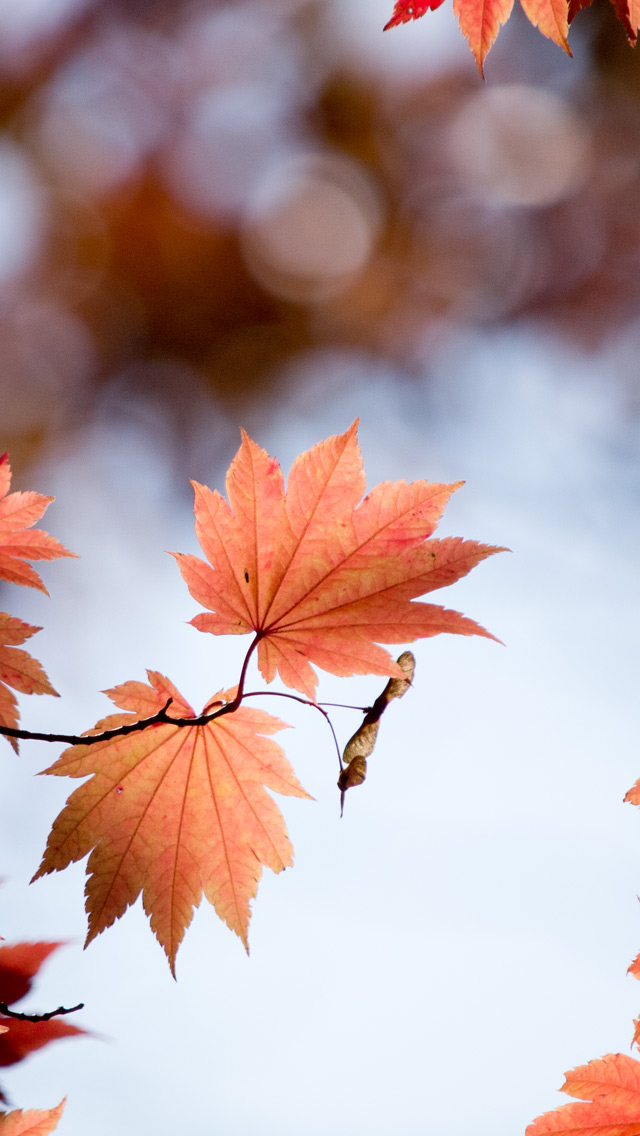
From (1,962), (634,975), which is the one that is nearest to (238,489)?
(634,975)

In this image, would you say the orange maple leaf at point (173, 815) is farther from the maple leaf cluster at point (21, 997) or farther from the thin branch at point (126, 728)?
the maple leaf cluster at point (21, 997)

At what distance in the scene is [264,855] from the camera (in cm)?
115

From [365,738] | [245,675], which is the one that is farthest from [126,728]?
[365,738]

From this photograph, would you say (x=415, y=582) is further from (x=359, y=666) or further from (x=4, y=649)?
(x=4, y=649)

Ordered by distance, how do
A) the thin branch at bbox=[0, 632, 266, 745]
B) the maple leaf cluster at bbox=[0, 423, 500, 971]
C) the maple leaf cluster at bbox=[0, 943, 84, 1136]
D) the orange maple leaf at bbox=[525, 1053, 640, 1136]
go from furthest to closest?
1. the maple leaf cluster at bbox=[0, 943, 84, 1136]
2. the orange maple leaf at bbox=[525, 1053, 640, 1136]
3. the maple leaf cluster at bbox=[0, 423, 500, 971]
4. the thin branch at bbox=[0, 632, 266, 745]

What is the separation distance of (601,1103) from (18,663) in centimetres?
106

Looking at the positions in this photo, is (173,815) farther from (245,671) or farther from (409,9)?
(409,9)

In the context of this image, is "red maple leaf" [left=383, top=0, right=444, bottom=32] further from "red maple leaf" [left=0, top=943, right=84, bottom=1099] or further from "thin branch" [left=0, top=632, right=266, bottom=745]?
"red maple leaf" [left=0, top=943, right=84, bottom=1099]

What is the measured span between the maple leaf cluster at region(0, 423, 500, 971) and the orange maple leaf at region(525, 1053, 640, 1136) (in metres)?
0.54

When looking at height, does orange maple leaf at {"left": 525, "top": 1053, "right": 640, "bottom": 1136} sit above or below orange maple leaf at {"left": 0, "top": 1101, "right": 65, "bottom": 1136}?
below

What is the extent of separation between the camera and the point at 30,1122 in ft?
3.37

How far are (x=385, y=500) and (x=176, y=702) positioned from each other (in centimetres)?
45

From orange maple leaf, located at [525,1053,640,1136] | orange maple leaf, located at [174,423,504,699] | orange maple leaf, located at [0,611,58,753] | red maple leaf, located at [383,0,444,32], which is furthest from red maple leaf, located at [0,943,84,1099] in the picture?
red maple leaf, located at [383,0,444,32]

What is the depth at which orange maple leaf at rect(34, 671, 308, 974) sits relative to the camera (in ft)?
3.61
